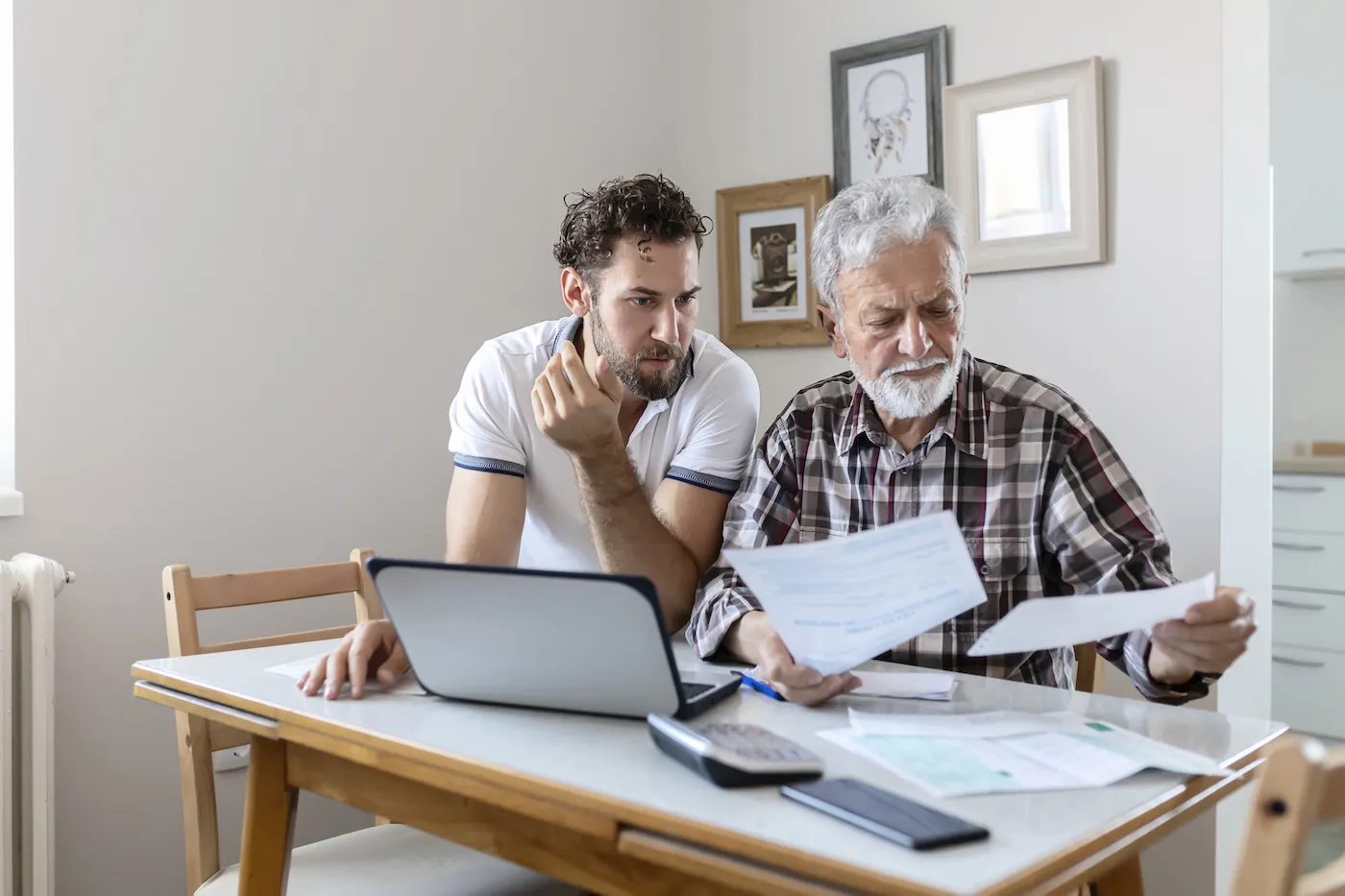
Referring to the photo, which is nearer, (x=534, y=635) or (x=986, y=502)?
(x=534, y=635)

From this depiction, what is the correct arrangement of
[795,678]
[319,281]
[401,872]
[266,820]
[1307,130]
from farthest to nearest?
[319,281] → [1307,130] → [401,872] → [266,820] → [795,678]

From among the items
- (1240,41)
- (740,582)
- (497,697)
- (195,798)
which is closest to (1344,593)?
(1240,41)

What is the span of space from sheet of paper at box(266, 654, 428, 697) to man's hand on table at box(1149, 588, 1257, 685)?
725 millimetres

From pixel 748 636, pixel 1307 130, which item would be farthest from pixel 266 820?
pixel 1307 130

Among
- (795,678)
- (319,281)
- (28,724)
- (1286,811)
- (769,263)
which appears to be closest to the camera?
(1286,811)

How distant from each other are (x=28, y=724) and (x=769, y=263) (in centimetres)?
181

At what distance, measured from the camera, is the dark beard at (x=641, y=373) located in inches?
69.6

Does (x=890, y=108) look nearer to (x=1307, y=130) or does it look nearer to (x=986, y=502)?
(x=1307, y=130)

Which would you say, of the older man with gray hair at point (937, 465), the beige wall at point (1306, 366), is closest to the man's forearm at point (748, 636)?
the older man with gray hair at point (937, 465)

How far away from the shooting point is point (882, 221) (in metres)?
1.47

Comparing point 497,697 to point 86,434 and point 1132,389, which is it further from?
point 1132,389

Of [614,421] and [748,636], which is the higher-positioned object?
[614,421]

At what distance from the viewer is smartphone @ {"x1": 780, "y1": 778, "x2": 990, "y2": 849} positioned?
27.6 inches

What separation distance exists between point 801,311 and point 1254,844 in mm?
2214
